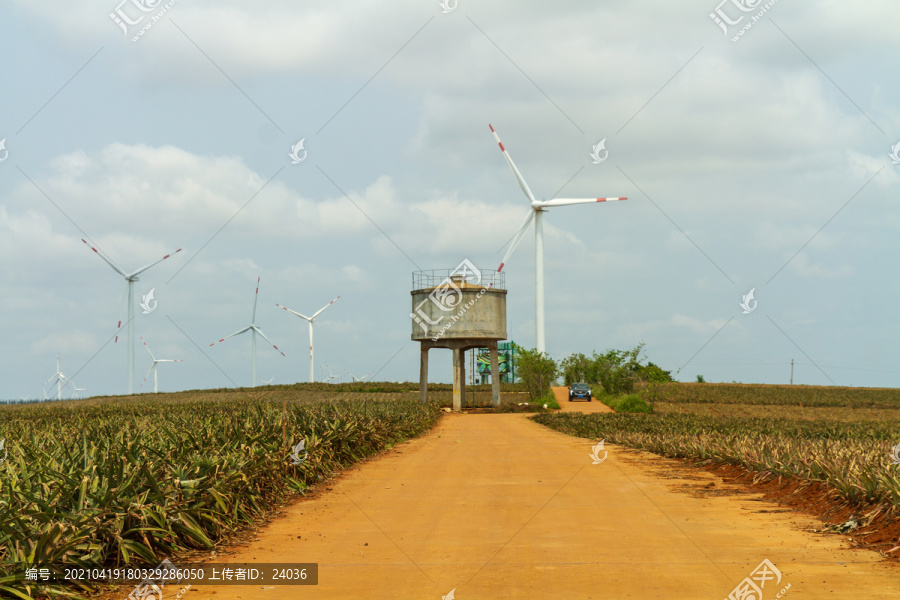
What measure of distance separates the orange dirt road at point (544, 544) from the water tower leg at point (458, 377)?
35.7 meters

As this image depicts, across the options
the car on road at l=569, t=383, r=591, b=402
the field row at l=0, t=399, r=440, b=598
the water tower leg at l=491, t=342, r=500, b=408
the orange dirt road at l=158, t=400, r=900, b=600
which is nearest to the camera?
the field row at l=0, t=399, r=440, b=598

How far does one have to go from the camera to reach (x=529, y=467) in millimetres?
18781

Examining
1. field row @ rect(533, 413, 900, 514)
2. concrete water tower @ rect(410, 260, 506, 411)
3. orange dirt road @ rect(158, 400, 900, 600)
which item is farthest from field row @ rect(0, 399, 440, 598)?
concrete water tower @ rect(410, 260, 506, 411)

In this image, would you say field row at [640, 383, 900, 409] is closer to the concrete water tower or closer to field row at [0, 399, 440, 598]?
the concrete water tower

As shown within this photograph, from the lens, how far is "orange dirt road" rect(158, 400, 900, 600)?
7770 millimetres

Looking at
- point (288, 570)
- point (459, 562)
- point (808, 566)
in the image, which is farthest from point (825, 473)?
point (288, 570)

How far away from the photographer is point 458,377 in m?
53.2

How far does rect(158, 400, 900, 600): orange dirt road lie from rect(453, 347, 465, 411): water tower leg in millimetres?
35730

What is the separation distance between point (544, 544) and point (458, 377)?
43.5 meters

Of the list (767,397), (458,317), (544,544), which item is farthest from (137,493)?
(767,397)

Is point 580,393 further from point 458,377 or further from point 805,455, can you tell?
point 805,455

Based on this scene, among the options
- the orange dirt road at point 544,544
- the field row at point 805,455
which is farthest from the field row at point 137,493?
the field row at point 805,455

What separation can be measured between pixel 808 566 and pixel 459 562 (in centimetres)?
372

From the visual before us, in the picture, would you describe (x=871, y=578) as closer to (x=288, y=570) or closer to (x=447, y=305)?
(x=288, y=570)
